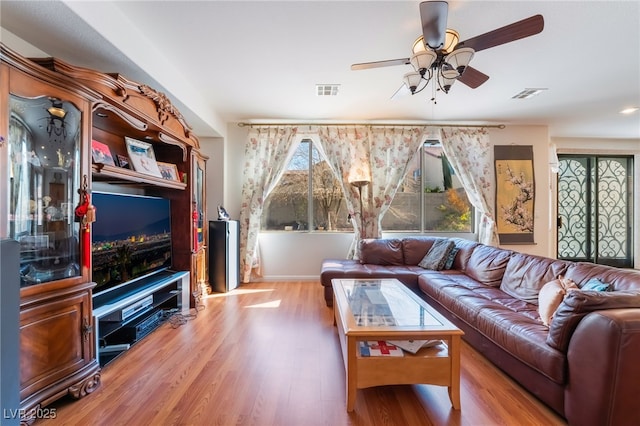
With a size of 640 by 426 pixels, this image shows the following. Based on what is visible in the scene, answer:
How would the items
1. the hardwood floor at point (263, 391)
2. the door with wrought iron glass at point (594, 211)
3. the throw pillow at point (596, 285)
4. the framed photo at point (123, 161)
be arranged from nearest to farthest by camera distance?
the hardwood floor at point (263, 391)
the throw pillow at point (596, 285)
the framed photo at point (123, 161)
the door with wrought iron glass at point (594, 211)

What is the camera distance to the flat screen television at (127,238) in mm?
2246

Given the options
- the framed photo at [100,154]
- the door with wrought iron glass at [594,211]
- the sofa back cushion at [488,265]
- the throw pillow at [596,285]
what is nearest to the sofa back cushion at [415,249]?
the sofa back cushion at [488,265]

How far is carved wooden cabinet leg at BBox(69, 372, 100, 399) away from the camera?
5.74 ft

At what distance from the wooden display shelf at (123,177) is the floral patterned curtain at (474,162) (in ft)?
13.4

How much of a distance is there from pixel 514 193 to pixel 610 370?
401 cm

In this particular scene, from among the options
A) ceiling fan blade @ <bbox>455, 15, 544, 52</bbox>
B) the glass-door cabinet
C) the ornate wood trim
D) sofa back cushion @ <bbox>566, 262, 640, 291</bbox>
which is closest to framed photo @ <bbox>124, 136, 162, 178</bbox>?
the ornate wood trim

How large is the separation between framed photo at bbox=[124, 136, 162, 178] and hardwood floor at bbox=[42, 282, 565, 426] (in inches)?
63.1

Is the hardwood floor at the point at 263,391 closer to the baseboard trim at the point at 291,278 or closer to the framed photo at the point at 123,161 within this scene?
the framed photo at the point at 123,161

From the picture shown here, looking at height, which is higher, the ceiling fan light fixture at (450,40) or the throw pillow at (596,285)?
the ceiling fan light fixture at (450,40)

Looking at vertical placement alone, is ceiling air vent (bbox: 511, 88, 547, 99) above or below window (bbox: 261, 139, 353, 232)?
above

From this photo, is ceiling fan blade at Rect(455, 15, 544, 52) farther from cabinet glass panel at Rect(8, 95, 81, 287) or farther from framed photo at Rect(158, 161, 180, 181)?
framed photo at Rect(158, 161, 180, 181)

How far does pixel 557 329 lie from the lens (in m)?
1.59

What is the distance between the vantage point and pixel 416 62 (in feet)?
6.44

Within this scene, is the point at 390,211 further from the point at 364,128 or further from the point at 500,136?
the point at 500,136
